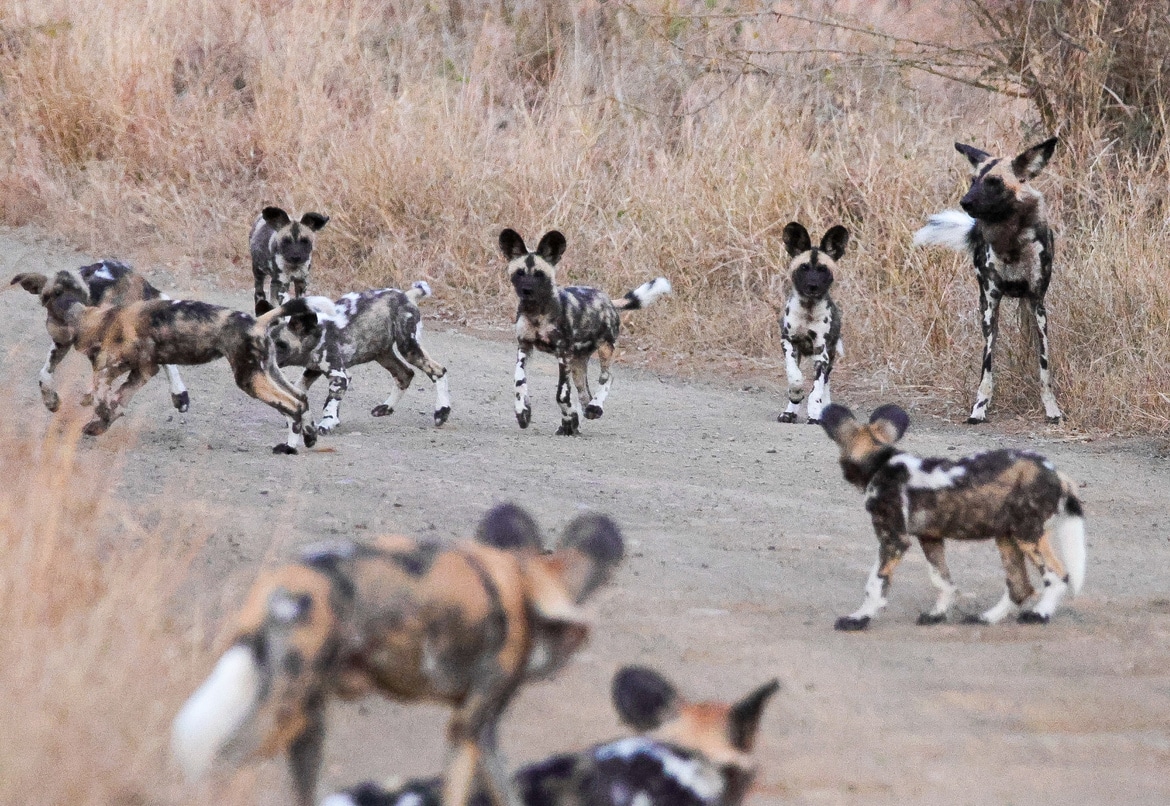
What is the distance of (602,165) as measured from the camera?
497 inches

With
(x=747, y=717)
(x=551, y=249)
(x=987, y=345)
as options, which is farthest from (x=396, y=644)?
(x=987, y=345)

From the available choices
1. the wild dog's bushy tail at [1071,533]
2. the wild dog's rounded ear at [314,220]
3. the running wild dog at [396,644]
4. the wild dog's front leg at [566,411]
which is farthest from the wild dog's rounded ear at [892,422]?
the wild dog's rounded ear at [314,220]

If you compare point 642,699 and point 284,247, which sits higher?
point 284,247

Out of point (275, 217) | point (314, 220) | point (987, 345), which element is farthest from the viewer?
point (275, 217)

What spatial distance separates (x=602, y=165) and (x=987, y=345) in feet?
15.6

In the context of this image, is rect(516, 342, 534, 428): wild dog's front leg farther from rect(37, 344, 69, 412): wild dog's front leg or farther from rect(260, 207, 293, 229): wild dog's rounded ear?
rect(260, 207, 293, 229): wild dog's rounded ear

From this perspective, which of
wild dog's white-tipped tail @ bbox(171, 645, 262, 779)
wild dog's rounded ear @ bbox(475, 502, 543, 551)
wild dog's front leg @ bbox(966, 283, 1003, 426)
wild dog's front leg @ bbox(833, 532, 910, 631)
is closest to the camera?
wild dog's white-tipped tail @ bbox(171, 645, 262, 779)

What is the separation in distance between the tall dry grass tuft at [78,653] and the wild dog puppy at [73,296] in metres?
2.95

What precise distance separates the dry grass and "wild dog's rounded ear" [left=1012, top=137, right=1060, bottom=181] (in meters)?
0.71

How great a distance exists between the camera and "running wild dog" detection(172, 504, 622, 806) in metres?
2.25

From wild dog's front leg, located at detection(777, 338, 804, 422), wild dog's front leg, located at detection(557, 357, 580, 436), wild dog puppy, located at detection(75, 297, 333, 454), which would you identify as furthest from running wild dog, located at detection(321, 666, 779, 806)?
wild dog's front leg, located at detection(777, 338, 804, 422)

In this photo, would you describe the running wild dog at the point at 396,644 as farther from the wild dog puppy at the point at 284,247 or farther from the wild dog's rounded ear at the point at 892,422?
the wild dog puppy at the point at 284,247

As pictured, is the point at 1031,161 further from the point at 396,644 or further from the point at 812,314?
the point at 396,644

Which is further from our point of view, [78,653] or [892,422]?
[892,422]
